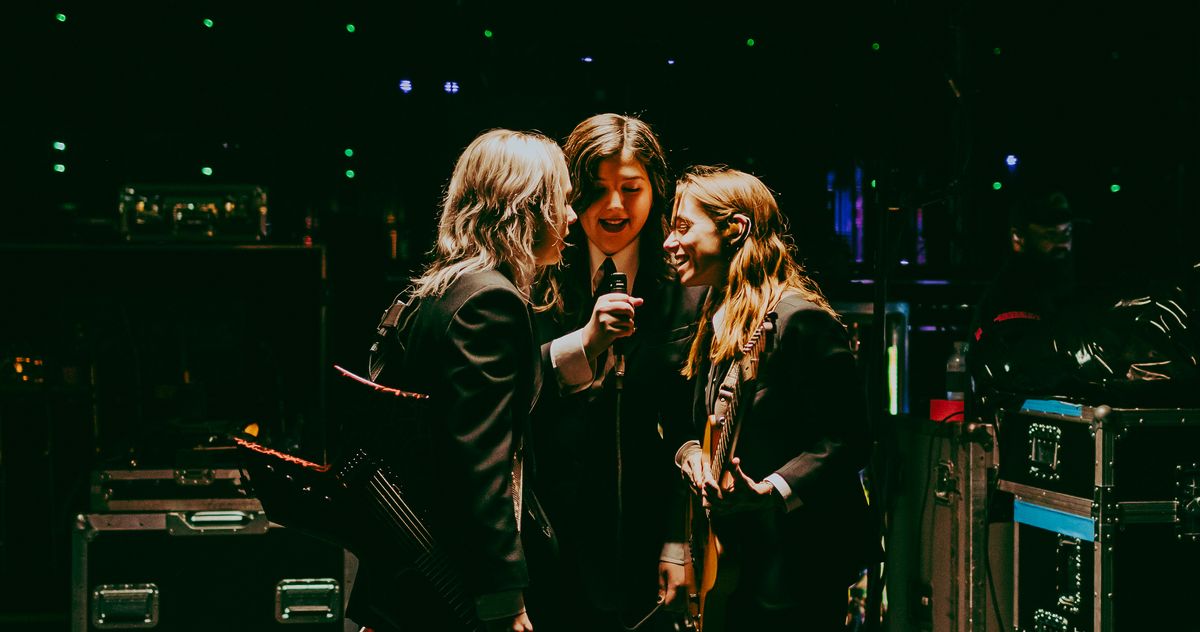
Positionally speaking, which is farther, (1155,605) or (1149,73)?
(1149,73)

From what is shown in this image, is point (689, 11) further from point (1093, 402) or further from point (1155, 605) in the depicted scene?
point (1155, 605)

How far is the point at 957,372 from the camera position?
3914 millimetres

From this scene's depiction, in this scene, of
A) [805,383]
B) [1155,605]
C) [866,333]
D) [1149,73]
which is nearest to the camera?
[805,383]

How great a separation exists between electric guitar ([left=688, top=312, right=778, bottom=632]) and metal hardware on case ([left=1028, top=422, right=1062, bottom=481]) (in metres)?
1.36

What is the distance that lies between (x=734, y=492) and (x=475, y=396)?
31.8 inches

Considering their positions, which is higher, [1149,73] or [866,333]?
[1149,73]

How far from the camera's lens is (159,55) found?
4.41 metres

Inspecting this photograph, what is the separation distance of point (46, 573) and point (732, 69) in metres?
3.76

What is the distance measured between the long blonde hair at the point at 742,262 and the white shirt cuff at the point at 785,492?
35 centimetres

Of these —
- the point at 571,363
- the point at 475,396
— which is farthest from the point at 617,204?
the point at 475,396

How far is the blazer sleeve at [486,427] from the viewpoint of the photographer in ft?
6.84

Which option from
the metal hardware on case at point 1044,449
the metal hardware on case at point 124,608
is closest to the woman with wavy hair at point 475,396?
the metal hardware on case at point 124,608

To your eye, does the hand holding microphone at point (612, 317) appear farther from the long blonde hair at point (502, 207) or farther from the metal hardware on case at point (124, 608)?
the metal hardware on case at point (124, 608)

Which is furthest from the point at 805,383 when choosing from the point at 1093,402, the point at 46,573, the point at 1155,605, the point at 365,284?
the point at 46,573
